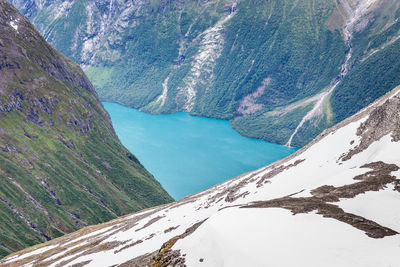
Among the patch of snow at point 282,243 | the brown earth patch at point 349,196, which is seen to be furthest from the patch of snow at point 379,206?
the patch of snow at point 282,243

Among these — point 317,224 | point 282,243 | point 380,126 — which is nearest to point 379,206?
point 317,224

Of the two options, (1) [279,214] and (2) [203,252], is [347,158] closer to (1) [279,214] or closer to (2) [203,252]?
(1) [279,214]

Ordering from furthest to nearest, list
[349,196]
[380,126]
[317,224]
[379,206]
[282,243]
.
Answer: [380,126], [349,196], [379,206], [317,224], [282,243]

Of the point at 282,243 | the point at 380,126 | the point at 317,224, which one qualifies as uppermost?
the point at 380,126

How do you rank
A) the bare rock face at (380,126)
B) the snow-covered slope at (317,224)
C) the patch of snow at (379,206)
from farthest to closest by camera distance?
the bare rock face at (380,126)
the patch of snow at (379,206)
the snow-covered slope at (317,224)

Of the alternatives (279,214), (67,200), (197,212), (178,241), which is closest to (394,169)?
(279,214)

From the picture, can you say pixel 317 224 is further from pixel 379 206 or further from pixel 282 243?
pixel 379 206

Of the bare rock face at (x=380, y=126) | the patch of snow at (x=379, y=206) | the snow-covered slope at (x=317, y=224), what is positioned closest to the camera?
the snow-covered slope at (x=317, y=224)

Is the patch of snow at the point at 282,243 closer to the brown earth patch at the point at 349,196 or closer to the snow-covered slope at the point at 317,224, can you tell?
the snow-covered slope at the point at 317,224

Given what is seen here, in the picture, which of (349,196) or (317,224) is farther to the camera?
(349,196)

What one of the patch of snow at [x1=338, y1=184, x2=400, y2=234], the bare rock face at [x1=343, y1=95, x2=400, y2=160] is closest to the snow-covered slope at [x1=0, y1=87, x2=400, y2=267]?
the patch of snow at [x1=338, y1=184, x2=400, y2=234]

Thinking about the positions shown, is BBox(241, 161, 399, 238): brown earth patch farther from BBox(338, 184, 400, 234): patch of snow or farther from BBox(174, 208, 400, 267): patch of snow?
BBox(174, 208, 400, 267): patch of snow
